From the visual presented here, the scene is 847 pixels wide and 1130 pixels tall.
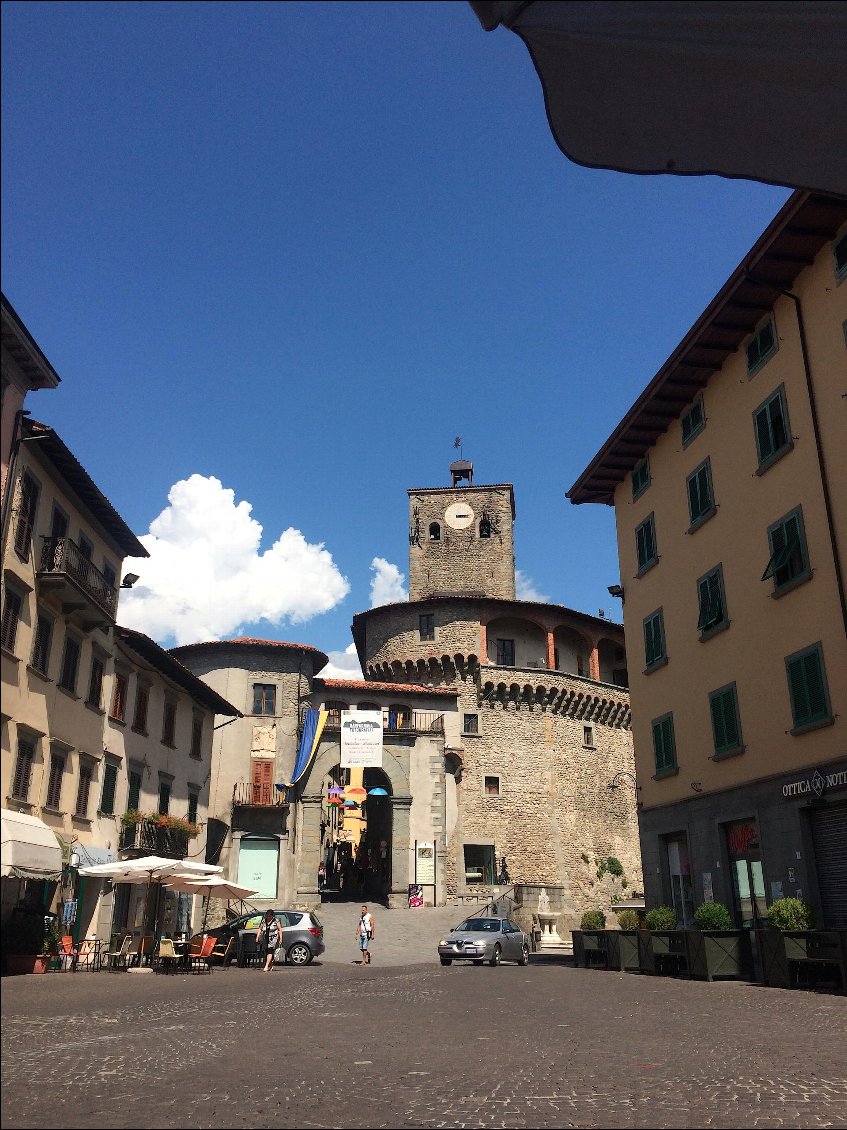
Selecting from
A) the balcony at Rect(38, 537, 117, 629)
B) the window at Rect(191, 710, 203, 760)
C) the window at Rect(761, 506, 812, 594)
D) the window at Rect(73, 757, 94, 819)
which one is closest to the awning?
the window at Rect(73, 757, 94, 819)

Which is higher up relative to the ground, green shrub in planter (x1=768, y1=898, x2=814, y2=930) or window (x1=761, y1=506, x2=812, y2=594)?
window (x1=761, y1=506, x2=812, y2=594)

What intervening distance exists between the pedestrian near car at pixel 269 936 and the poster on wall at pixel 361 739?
17.9m

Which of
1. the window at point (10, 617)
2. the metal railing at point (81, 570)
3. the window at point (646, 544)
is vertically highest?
the window at point (646, 544)

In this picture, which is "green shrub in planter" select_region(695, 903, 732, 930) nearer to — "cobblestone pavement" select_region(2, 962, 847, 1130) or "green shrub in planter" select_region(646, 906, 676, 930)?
"green shrub in planter" select_region(646, 906, 676, 930)

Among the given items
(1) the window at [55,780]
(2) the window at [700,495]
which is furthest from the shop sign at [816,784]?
(1) the window at [55,780]

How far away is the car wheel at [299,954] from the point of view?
93.8 feet

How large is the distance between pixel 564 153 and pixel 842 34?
913 mm

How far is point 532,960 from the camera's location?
3297cm

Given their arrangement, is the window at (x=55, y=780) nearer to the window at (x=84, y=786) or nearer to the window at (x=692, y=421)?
the window at (x=84, y=786)

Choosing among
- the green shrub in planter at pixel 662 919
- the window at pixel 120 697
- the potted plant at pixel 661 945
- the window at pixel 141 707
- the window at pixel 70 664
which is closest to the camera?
the window at pixel 70 664

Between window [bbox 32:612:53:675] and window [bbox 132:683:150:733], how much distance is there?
3.10 metres

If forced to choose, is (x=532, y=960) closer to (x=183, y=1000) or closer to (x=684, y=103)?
(x=183, y=1000)

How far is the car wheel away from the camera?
93.8ft

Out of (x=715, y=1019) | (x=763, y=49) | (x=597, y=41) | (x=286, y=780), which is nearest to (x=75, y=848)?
→ (x=597, y=41)
